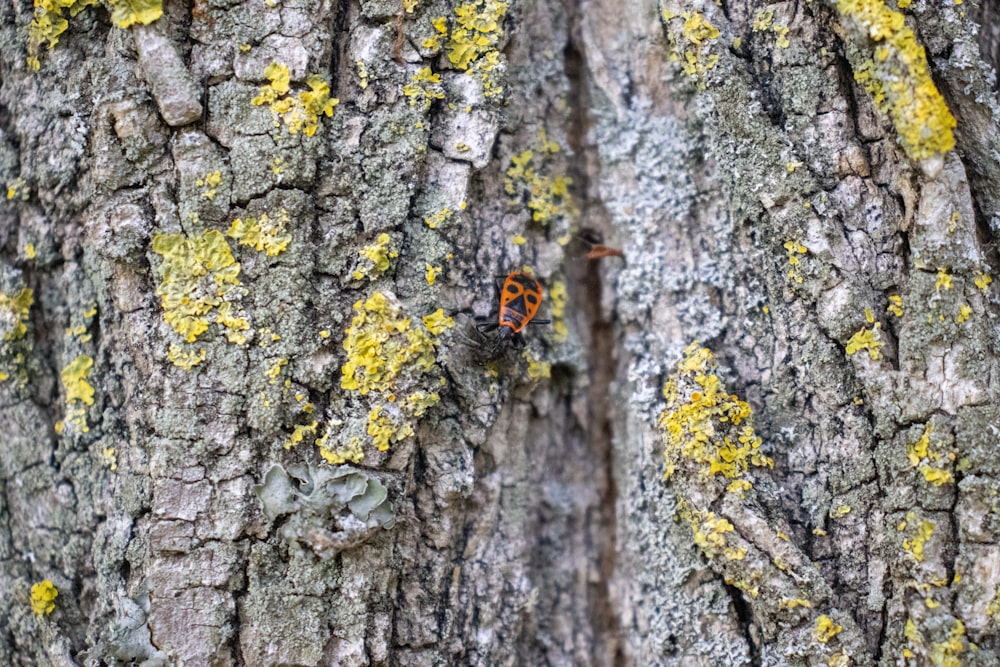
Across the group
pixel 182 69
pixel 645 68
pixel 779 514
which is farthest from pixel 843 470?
pixel 182 69

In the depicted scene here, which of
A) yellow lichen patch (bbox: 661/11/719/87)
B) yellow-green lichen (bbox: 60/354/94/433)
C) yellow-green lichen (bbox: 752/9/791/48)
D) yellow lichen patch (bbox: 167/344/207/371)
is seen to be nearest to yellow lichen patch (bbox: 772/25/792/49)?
yellow-green lichen (bbox: 752/9/791/48)

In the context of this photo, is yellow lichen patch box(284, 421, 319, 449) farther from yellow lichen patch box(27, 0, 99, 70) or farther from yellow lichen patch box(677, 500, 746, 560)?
yellow lichen patch box(27, 0, 99, 70)

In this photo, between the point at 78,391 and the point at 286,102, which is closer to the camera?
the point at 286,102

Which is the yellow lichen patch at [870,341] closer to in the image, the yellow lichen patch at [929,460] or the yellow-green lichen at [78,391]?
the yellow lichen patch at [929,460]

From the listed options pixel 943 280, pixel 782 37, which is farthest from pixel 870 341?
pixel 782 37

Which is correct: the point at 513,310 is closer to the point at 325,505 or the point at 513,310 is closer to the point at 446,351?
the point at 446,351

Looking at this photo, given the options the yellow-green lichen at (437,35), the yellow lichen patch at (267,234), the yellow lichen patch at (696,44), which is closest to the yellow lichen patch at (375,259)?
the yellow lichen patch at (267,234)

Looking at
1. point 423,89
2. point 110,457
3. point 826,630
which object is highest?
point 423,89

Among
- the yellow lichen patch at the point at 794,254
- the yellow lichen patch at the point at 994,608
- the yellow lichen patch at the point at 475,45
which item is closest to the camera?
the yellow lichen patch at the point at 994,608
